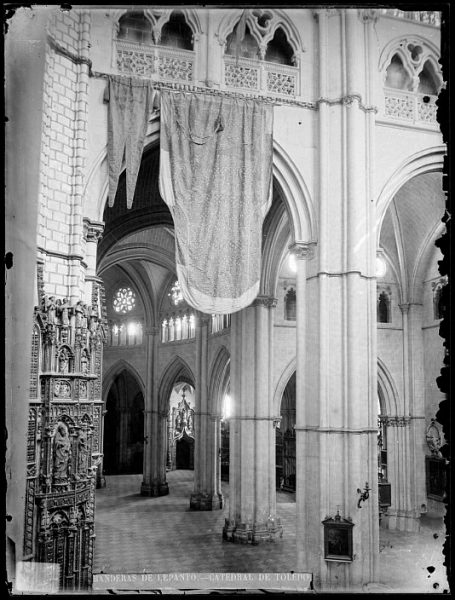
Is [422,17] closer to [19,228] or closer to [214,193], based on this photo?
[214,193]

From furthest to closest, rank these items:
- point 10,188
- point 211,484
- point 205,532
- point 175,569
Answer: point 211,484
point 205,532
point 175,569
point 10,188

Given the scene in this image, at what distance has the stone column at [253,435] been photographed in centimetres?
1917

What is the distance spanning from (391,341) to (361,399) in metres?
9.65

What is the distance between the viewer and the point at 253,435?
19.3 meters

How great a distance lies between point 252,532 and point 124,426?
19.8m

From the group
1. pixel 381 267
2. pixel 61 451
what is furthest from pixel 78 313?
pixel 381 267

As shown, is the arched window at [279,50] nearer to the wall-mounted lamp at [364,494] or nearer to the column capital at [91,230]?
the column capital at [91,230]

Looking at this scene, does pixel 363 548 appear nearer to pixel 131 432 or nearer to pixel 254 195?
pixel 254 195

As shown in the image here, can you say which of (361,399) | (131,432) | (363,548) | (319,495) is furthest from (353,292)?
(131,432)

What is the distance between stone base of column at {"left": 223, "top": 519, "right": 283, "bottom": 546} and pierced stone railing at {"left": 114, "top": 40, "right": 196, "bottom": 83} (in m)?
12.9

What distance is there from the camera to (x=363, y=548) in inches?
535

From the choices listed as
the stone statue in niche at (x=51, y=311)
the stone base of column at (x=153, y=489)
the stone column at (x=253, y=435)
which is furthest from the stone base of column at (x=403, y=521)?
the stone statue in niche at (x=51, y=311)

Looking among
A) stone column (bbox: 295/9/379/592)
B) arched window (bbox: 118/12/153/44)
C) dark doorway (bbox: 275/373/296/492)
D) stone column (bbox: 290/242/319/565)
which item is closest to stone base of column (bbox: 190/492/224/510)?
dark doorway (bbox: 275/373/296/492)

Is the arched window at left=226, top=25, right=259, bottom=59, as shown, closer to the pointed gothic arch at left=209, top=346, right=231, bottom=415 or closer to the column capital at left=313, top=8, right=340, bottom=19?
the column capital at left=313, top=8, right=340, bottom=19
